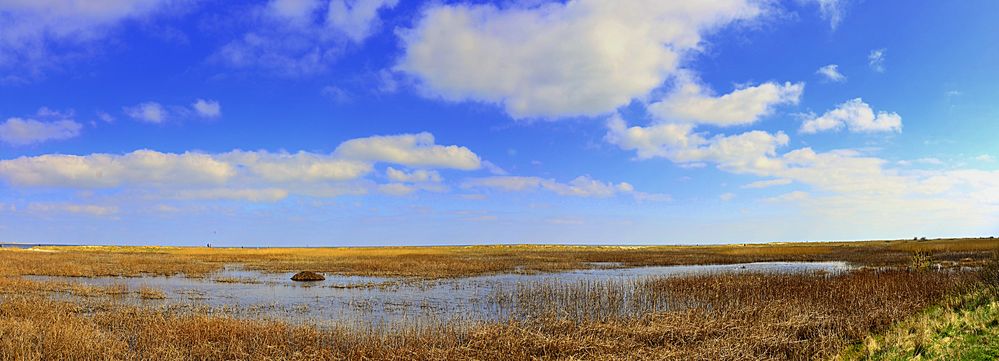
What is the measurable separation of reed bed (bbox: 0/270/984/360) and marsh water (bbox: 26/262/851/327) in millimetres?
1944

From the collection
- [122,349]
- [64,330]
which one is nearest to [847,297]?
[122,349]

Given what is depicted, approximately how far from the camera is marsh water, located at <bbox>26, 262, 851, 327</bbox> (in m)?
19.0

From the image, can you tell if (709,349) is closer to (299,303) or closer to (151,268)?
(299,303)

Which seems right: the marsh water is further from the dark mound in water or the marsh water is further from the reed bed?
the reed bed

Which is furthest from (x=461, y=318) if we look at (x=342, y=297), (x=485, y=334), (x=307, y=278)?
(x=307, y=278)

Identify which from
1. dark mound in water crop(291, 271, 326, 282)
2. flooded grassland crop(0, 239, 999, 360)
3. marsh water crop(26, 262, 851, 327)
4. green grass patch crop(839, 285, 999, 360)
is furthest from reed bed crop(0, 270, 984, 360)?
dark mound in water crop(291, 271, 326, 282)

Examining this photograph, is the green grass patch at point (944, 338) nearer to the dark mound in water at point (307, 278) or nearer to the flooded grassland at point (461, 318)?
the flooded grassland at point (461, 318)

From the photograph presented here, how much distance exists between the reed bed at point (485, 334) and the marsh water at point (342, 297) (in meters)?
1.94

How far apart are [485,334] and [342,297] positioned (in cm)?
1359

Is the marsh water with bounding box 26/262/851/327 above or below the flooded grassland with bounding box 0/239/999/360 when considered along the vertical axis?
below

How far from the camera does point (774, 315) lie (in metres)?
16.9

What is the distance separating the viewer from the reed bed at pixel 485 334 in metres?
11.8

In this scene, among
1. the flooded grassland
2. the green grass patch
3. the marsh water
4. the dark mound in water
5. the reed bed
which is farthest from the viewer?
the dark mound in water

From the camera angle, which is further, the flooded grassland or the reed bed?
the flooded grassland
